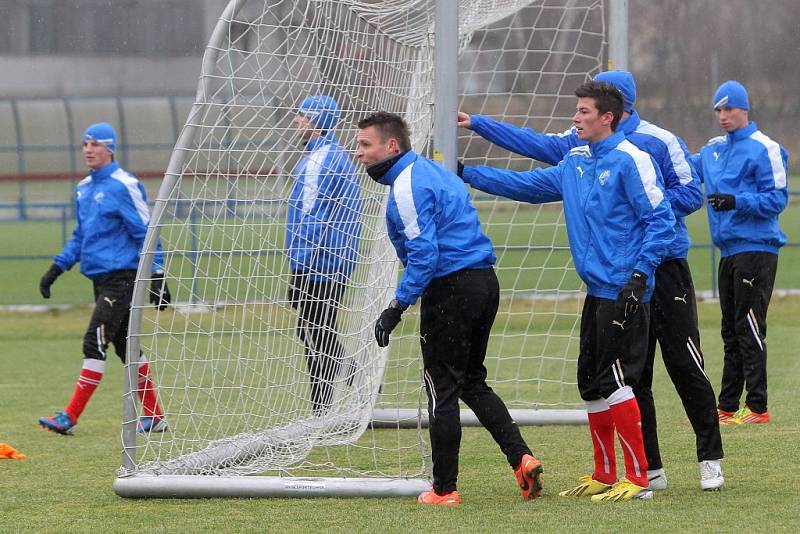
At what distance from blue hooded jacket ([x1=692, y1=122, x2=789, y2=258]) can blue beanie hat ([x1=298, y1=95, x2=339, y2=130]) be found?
8.19 ft

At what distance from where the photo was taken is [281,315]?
659 centimetres

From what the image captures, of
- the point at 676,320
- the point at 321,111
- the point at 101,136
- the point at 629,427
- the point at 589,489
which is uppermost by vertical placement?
the point at 321,111

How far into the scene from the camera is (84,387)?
7953 millimetres

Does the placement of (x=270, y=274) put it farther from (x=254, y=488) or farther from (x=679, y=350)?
(x=679, y=350)

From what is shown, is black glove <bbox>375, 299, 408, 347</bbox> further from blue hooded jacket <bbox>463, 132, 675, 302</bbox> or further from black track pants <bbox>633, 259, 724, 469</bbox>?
black track pants <bbox>633, 259, 724, 469</bbox>

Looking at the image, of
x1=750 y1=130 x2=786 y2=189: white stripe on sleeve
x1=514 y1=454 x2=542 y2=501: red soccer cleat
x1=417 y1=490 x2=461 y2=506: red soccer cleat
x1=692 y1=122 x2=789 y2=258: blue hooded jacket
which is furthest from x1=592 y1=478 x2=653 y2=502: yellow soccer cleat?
x1=750 y1=130 x2=786 y2=189: white stripe on sleeve

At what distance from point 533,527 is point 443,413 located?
2.35 ft

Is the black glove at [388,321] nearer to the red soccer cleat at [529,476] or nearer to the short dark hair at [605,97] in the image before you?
the red soccer cleat at [529,476]

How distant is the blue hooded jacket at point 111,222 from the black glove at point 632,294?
3.72 meters

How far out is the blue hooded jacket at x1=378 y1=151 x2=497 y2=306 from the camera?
532 cm

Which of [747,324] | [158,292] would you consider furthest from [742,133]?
[158,292]

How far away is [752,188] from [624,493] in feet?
9.87

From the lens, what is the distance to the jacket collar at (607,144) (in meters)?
5.43

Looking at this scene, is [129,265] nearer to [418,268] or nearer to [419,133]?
[419,133]
